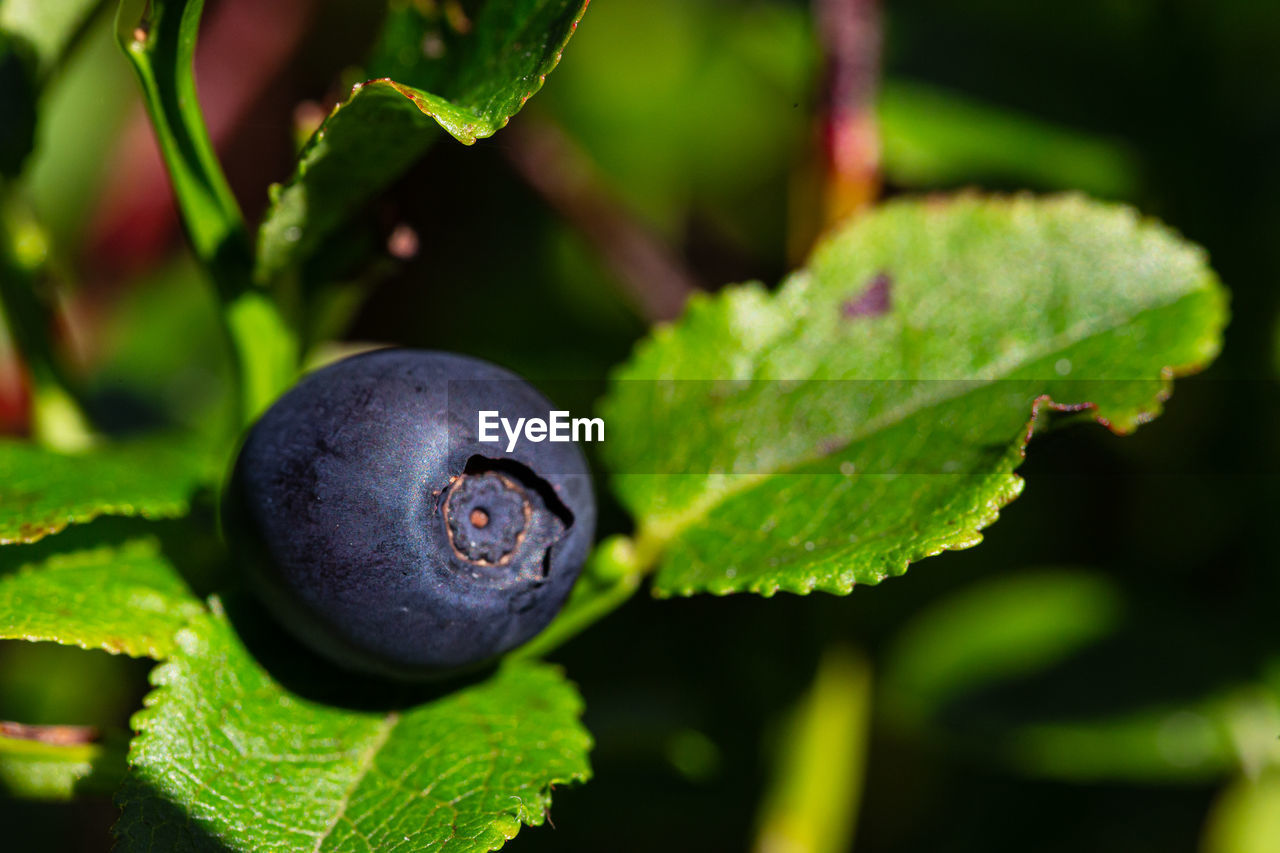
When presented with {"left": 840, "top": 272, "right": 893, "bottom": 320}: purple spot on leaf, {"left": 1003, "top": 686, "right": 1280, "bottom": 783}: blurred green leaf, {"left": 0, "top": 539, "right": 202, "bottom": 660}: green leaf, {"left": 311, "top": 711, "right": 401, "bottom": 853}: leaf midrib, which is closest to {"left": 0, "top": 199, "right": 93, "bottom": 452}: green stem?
{"left": 0, "top": 539, "right": 202, "bottom": 660}: green leaf

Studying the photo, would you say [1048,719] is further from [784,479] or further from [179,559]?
[179,559]

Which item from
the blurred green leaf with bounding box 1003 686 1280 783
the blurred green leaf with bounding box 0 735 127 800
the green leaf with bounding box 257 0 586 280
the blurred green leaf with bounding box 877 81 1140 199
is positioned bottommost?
the blurred green leaf with bounding box 0 735 127 800

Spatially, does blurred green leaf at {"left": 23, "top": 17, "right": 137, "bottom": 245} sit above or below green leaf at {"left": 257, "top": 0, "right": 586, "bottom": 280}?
below

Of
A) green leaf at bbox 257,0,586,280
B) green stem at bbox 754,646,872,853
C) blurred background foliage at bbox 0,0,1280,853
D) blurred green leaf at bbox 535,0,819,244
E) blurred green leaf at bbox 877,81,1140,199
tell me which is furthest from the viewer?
blurred green leaf at bbox 535,0,819,244

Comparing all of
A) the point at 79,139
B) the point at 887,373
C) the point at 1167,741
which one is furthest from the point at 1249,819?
the point at 79,139

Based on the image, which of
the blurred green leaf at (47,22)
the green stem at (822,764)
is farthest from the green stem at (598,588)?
the blurred green leaf at (47,22)

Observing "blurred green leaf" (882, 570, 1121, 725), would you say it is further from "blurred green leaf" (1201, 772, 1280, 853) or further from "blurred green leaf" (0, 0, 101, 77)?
"blurred green leaf" (0, 0, 101, 77)
